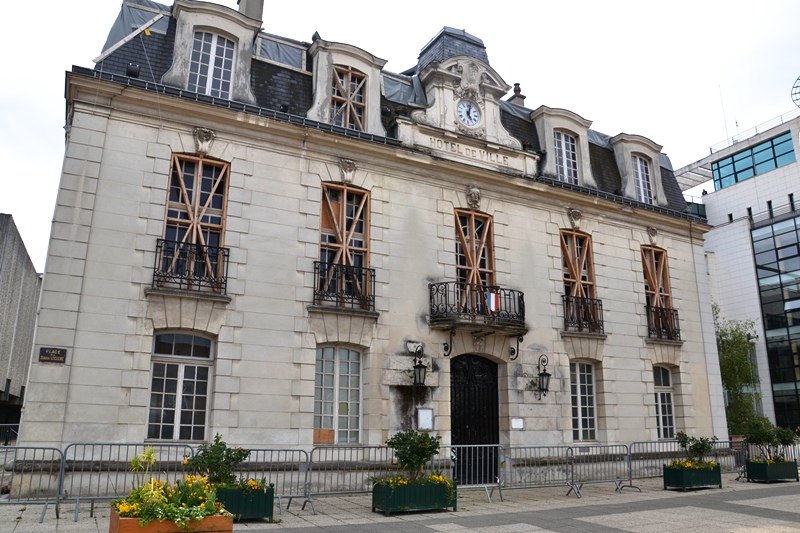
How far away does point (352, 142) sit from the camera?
53.9 feet

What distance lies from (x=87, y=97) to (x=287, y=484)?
968 cm

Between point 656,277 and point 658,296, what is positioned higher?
point 656,277

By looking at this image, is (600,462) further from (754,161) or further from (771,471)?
(754,161)

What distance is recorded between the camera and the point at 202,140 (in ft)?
48.5

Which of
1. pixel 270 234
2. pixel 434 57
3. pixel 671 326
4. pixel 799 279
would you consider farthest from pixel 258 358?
pixel 799 279

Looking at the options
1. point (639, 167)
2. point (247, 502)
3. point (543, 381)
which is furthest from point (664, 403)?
point (247, 502)

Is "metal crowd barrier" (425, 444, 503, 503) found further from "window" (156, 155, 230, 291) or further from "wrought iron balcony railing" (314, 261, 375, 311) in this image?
"window" (156, 155, 230, 291)

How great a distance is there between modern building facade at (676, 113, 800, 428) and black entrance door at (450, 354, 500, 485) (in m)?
27.1

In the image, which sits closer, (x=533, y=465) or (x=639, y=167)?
(x=533, y=465)

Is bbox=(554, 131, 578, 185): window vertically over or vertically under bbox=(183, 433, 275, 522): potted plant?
over

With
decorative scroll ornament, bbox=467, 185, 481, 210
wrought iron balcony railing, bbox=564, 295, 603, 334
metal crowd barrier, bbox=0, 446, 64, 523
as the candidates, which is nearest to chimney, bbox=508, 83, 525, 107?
decorative scroll ornament, bbox=467, 185, 481, 210

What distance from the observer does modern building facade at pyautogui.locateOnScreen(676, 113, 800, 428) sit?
119 feet

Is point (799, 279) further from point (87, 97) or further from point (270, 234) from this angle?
point (87, 97)

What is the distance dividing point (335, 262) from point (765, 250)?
3265 cm
